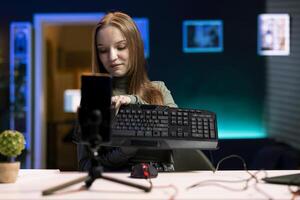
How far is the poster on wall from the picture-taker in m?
5.05

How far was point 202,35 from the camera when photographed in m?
5.08

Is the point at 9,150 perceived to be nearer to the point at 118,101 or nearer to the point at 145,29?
the point at 118,101

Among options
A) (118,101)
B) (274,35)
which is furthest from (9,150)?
(274,35)

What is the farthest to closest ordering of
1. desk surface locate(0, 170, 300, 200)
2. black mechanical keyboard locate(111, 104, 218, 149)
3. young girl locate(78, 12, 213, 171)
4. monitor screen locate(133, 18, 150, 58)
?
1. monitor screen locate(133, 18, 150, 58)
2. young girl locate(78, 12, 213, 171)
3. black mechanical keyboard locate(111, 104, 218, 149)
4. desk surface locate(0, 170, 300, 200)

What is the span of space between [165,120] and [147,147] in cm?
12

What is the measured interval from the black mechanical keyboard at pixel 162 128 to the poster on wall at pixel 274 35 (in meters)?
3.49

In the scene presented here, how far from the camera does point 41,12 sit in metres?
5.12

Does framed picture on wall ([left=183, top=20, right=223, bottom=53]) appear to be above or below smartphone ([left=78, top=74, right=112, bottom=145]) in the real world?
Result: above

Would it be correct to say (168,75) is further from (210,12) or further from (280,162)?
(280,162)

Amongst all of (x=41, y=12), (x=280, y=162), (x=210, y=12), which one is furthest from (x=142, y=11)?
(x=280, y=162)

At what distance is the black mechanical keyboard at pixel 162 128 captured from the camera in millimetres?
1662

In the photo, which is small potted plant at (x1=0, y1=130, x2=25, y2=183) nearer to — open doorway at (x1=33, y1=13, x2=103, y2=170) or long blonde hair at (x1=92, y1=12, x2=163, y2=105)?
long blonde hair at (x1=92, y1=12, x2=163, y2=105)

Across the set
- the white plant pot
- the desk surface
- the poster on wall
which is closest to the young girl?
the desk surface

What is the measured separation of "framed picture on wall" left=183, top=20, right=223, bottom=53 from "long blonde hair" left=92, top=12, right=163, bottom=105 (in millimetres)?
3139
